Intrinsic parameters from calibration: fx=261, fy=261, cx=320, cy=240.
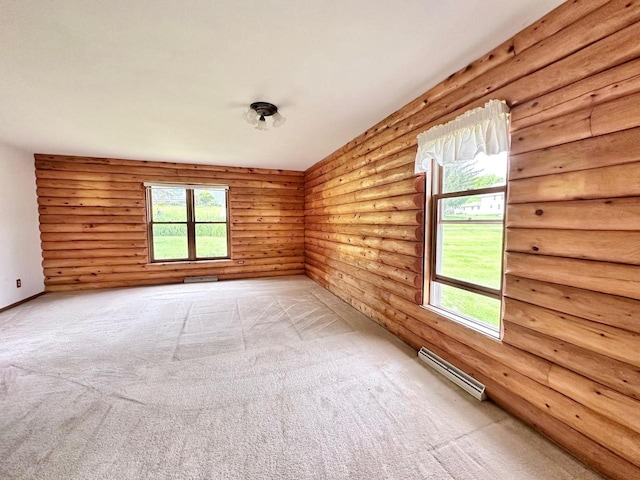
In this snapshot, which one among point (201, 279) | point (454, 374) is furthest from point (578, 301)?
point (201, 279)

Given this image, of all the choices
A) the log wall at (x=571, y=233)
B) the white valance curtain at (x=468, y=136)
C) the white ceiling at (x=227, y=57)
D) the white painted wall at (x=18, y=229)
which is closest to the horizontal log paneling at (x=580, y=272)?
the log wall at (x=571, y=233)

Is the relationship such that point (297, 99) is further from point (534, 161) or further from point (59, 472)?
point (59, 472)

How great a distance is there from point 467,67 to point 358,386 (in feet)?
8.53

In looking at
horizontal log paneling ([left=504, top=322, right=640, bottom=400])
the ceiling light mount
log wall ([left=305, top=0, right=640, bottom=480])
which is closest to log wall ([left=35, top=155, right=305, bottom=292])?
the ceiling light mount

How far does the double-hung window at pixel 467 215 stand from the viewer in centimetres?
187

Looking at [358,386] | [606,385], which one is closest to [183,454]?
[358,386]

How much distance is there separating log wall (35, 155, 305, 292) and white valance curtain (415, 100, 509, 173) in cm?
408

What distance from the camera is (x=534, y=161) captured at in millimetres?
1577

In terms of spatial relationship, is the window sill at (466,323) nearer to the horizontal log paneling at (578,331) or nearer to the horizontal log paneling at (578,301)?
the horizontal log paneling at (578,331)

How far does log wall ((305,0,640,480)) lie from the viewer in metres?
1.23

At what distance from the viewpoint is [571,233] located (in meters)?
1.42

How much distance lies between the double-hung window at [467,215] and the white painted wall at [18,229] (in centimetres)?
568

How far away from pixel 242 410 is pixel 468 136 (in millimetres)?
2538

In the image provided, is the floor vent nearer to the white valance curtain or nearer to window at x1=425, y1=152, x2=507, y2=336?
window at x1=425, y1=152, x2=507, y2=336
